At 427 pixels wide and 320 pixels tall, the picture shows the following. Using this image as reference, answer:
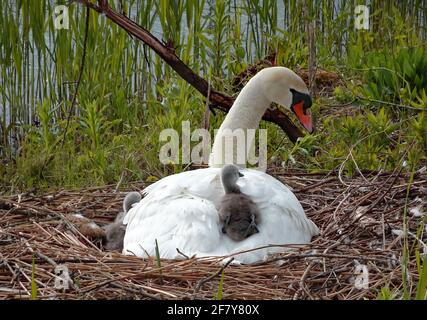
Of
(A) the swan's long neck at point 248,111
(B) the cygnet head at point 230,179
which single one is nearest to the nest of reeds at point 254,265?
(B) the cygnet head at point 230,179

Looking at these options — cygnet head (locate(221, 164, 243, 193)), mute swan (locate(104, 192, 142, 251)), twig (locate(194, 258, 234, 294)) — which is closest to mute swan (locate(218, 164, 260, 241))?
cygnet head (locate(221, 164, 243, 193))

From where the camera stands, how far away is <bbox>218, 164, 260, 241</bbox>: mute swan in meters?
4.54

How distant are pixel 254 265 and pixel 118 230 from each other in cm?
96

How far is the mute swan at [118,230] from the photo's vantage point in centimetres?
508

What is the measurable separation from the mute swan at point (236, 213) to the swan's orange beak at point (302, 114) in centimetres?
134

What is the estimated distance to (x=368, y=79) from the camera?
7371 mm

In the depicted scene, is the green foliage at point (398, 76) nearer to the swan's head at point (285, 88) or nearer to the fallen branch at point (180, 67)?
the fallen branch at point (180, 67)

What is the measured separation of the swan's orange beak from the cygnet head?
1.27 m

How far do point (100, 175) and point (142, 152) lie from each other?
1.29 ft

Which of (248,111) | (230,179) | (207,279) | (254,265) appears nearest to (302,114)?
(248,111)

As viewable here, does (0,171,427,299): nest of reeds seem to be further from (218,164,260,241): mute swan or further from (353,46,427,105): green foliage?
(353,46,427,105): green foliage

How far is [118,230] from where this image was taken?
5.13 metres

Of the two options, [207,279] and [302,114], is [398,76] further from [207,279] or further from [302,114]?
[207,279]
